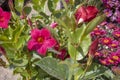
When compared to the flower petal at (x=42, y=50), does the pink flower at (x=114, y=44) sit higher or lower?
lower

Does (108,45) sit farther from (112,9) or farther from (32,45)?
(32,45)

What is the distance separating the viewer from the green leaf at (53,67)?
4.37 feet

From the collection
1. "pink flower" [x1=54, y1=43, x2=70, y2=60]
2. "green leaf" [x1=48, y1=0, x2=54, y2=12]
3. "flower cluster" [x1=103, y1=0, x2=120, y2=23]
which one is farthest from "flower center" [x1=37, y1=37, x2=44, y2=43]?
"flower cluster" [x1=103, y1=0, x2=120, y2=23]

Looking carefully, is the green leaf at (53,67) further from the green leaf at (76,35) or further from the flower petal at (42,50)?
the green leaf at (76,35)

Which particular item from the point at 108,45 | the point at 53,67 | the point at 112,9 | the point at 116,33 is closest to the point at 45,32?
the point at 53,67

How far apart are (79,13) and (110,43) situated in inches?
50.6

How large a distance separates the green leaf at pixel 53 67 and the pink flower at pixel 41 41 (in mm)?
40

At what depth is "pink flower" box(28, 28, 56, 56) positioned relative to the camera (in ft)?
4.35

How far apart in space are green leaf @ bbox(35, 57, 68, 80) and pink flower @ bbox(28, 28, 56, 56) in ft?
0.13

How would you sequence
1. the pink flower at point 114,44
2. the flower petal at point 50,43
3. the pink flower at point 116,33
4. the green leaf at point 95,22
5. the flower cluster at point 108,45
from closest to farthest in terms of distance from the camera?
the green leaf at point 95,22 → the flower petal at point 50,43 → the flower cluster at point 108,45 → the pink flower at point 114,44 → the pink flower at point 116,33

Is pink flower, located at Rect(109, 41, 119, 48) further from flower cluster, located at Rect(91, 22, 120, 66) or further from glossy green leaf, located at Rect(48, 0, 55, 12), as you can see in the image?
glossy green leaf, located at Rect(48, 0, 55, 12)

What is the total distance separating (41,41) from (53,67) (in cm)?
12

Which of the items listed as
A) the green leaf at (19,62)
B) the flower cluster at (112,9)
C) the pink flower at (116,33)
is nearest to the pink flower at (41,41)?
the green leaf at (19,62)

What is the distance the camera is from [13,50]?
56.4 inches
